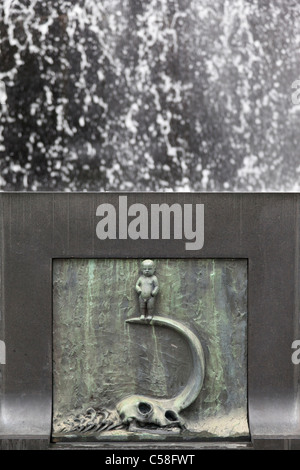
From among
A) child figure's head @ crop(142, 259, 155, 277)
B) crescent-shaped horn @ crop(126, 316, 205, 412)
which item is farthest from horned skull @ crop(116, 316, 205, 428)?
child figure's head @ crop(142, 259, 155, 277)

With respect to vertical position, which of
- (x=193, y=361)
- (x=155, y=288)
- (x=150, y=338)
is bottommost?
(x=193, y=361)

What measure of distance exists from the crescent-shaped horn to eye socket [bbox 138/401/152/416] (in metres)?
0.15

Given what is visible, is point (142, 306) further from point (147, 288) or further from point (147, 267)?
point (147, 267)

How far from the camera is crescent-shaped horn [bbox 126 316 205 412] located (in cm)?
418

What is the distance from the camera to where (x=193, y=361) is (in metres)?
4.21

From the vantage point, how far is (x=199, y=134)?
14.0ft

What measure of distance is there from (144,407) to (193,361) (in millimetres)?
451

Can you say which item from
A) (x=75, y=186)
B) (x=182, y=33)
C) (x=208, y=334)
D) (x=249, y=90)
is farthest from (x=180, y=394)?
(x=182, y=33)

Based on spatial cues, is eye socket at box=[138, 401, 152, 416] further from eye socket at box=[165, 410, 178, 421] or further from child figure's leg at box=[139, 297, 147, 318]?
child figure's leg at box=[139, 297, 147, 318]

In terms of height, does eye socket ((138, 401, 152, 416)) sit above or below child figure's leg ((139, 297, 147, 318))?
below

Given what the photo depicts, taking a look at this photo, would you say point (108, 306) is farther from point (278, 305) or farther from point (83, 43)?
point (83, 43)

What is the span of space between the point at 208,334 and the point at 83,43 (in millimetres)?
2168

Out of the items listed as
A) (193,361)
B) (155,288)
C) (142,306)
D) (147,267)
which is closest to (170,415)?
(193,361)

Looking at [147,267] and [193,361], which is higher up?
[147,267]
